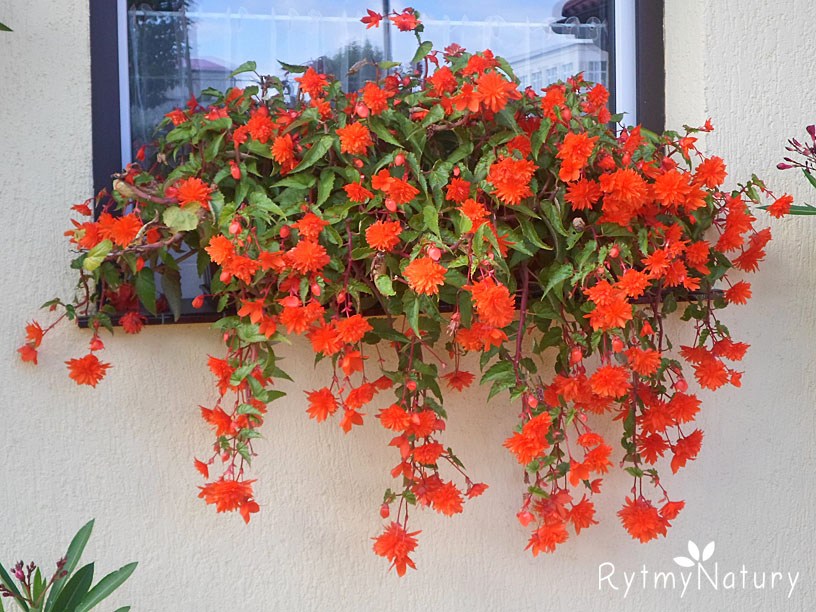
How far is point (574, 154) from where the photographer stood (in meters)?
1.28

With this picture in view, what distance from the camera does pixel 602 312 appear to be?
49.5 inches

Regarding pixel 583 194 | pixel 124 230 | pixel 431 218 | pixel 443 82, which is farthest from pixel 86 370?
pixel 583 194

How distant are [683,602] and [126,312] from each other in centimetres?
127

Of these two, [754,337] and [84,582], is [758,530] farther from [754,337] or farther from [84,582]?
[84,582]

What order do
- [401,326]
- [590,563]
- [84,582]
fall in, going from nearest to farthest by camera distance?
[84,582], [401,326], [590,563]

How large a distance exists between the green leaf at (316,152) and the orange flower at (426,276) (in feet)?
0.90

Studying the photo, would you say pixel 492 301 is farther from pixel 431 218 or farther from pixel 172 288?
pixel 172 288

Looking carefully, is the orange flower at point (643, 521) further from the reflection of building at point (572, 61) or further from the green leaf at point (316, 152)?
the reflection of building at point (572, 61)

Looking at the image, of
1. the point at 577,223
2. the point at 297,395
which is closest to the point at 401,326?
the point at 297,395

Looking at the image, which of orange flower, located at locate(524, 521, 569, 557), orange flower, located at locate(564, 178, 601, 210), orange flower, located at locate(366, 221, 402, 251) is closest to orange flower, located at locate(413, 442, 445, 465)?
orange flower, located at locate(524, 521, 569, 557)

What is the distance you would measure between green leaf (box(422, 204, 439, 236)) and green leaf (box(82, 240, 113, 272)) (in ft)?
1.66

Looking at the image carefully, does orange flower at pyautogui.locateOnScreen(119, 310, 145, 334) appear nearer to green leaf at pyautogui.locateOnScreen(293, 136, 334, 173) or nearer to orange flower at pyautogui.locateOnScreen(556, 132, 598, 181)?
green leaf at pyautogui.locateOnScreen(293, 136, 334, 173)

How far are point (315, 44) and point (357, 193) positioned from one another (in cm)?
58

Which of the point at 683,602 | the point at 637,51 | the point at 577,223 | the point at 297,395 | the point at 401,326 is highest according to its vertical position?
the point at 637,51
